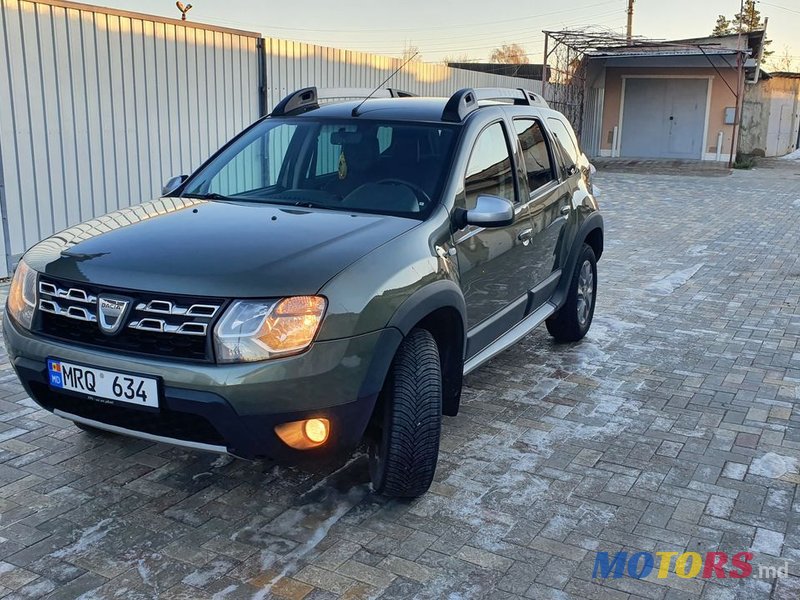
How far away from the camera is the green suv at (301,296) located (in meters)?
2.88

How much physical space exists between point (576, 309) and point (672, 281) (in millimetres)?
3057

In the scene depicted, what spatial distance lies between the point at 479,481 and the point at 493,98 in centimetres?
234

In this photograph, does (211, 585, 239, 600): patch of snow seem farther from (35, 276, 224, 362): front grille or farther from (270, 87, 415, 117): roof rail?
(270, 87, 415, 117): roof rail

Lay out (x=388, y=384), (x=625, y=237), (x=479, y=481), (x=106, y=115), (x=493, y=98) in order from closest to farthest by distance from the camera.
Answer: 1. (x=388, y=384)
2. (x=479, y=481)
3. (x=493, y=98)
4. (x=106, y=115)
5. (x=625, y=237)

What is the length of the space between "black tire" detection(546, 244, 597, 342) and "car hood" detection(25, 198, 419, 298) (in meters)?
2.42

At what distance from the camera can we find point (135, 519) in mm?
3311

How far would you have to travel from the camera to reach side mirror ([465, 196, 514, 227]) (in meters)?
3.73

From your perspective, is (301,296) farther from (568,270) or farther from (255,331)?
(568,270)

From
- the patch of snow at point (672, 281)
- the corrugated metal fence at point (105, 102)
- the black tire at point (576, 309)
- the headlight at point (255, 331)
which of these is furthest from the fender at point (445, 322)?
the corrugated metal fence at point (105, 102)

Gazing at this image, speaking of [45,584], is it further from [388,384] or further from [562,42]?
[562,42]

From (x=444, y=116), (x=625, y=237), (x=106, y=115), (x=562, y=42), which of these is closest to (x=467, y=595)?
(x=444, y=116)

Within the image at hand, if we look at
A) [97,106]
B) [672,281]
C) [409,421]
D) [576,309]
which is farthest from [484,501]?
[97,106]

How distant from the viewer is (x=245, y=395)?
2.84 metres

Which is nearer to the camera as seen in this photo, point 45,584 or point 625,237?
point 45,584
